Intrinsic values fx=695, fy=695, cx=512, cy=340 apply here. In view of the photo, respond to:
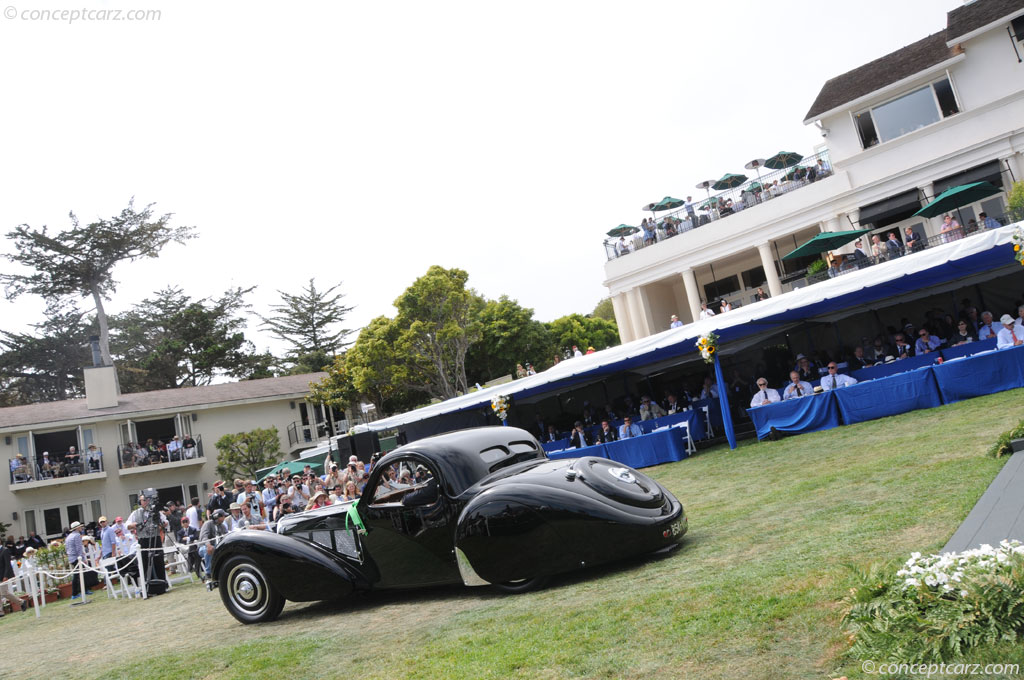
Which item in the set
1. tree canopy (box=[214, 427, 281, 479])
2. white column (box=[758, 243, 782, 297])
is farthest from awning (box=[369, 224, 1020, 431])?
tree canopy (box=[214, 427, 281, 479])

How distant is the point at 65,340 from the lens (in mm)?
50156

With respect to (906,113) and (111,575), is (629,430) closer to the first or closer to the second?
(111,575)

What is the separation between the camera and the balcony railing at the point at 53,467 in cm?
3045

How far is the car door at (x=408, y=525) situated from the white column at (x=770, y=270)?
1009 inches

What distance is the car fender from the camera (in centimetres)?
720

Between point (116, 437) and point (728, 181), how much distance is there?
3160 centimetres

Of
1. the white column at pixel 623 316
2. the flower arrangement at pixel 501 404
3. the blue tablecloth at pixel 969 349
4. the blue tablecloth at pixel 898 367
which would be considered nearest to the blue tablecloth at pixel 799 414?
the blue tablecloth at pixel 898 367

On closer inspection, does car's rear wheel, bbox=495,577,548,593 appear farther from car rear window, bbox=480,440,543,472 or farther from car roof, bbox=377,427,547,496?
car rear window, bbox=480,440,543,472

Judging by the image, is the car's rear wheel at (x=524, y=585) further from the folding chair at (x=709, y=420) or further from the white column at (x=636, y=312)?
the white column at (x=636, y=312)

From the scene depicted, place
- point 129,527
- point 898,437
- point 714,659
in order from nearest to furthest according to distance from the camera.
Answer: point 714,659 < point 898,437 < point 129,527

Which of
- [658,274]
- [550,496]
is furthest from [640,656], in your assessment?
[658,274]

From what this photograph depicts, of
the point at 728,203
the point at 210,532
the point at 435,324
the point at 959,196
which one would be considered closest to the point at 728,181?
the point at 728,203

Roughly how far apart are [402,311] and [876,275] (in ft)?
79.7

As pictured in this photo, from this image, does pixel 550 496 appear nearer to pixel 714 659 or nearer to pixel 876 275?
pixel 714 659
